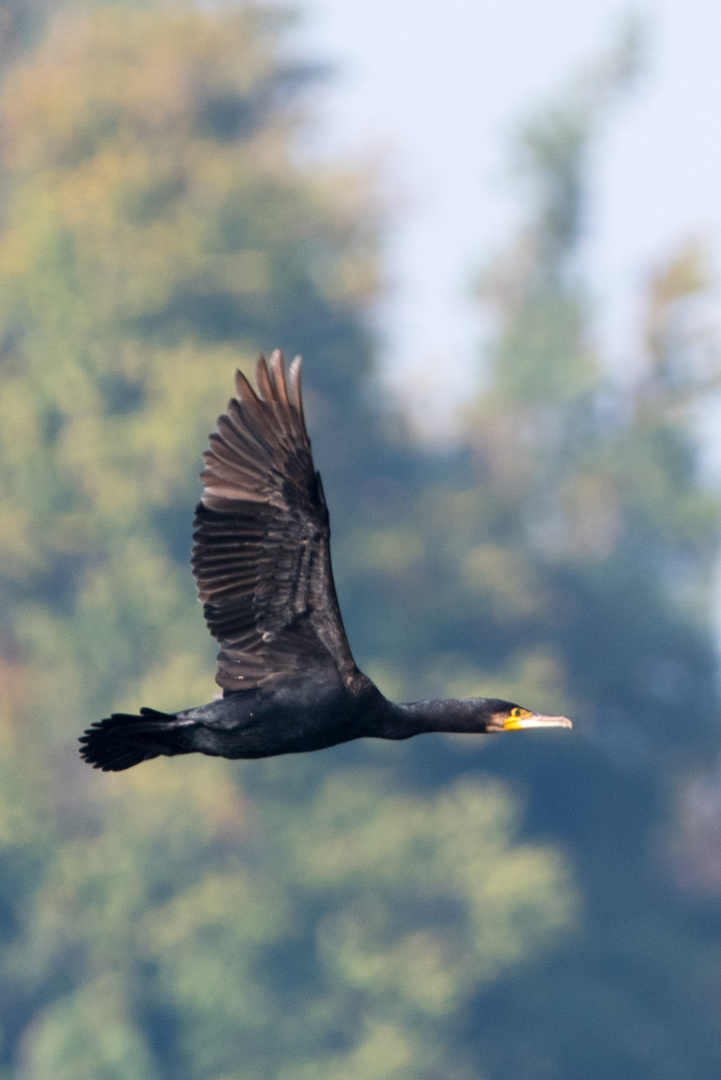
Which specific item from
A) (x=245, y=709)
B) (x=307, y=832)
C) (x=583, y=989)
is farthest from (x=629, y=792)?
(x=245, y=709)

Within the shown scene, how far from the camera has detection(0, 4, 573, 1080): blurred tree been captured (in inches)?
1419

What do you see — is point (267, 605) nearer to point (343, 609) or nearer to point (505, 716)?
point (505, 716)

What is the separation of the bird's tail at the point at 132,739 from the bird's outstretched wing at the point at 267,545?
0.91 ft

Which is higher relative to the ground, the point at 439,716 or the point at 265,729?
the point at 439,716

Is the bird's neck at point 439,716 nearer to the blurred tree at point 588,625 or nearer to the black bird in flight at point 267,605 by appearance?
the black bird in flight at point 267,605

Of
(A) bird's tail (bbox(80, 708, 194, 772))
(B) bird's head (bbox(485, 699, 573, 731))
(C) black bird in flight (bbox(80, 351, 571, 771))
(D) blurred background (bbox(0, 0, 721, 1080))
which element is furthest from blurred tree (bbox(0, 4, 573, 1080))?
(C) black bird in flight (bbox(80, 351, 571, 771))

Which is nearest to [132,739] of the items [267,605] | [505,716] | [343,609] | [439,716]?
[267,605]

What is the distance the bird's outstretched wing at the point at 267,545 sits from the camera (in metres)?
7.15

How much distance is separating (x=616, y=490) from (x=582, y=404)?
84.0 inches

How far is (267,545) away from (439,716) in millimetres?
960

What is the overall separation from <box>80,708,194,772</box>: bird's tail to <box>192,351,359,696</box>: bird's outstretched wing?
0.91 ft

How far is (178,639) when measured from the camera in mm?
38312

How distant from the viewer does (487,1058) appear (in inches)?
1515

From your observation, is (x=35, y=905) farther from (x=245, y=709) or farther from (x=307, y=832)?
(x=245, y=709)
